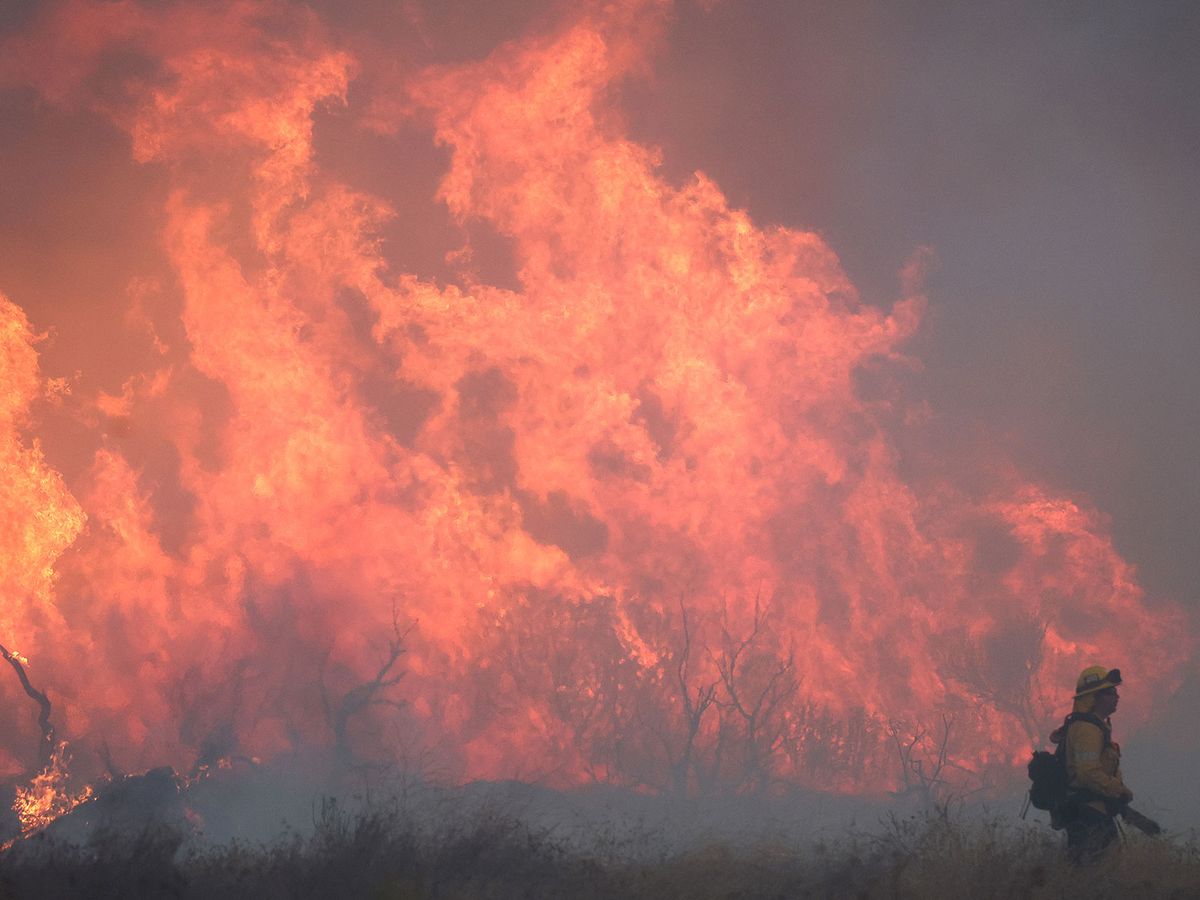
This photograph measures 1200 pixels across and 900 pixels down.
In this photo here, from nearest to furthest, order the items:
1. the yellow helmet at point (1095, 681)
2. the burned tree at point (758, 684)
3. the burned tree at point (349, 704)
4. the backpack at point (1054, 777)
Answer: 1. the backpack at point (1054, 777)
2. the yellow helmet at point (1095, 681)
3. the burned tree at point (349, 704)
4. the burned tree at point (758, 684)

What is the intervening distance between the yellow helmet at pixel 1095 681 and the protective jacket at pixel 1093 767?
12.8 inches

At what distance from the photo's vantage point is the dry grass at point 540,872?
6.73 m

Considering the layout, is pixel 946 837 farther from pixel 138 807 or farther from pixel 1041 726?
pixel 1041 726

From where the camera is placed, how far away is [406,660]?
45.4 m

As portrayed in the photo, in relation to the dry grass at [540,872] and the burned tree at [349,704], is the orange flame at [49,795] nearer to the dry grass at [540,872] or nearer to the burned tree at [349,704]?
the burned tree at [349,704]

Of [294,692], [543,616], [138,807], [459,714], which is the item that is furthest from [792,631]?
[138,807]

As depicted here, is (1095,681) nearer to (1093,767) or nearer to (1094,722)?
(1094,722)

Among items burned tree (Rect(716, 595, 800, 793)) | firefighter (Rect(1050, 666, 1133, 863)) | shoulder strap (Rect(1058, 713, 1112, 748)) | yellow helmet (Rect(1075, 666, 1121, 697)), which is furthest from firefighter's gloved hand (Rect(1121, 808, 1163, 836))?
burned tree (Rect(716, 595, 800, 793))

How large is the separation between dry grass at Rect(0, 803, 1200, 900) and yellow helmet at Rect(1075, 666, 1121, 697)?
4.47 feet

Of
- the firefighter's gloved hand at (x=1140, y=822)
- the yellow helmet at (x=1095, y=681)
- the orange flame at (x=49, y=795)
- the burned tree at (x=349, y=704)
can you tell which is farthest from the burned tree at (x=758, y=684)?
the firefighter's gloved hand at (x=1140, y=822)

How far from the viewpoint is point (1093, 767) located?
25.8ft

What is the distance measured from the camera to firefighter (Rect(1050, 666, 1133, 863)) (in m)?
7.69

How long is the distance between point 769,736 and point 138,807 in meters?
32.8

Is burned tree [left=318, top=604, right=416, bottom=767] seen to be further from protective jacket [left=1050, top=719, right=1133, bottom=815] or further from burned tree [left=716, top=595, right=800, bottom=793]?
protective jacket [left=1050, top=719, right=1133, bottom=815]
